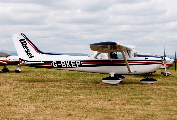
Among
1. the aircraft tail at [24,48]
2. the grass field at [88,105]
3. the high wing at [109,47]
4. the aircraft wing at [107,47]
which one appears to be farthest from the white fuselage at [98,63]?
the grass field at [88,105]

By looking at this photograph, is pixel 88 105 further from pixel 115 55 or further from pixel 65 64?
pixel 65 64

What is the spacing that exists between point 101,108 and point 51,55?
767 cm

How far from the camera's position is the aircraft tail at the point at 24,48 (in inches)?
595

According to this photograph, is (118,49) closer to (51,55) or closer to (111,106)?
(51,55)

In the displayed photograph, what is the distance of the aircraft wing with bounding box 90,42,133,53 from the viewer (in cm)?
1159

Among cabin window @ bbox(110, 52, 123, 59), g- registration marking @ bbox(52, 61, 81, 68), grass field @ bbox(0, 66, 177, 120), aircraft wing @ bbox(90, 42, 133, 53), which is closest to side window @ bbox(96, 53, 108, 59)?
cabin window @ bbox(110, 52, 123, 59)

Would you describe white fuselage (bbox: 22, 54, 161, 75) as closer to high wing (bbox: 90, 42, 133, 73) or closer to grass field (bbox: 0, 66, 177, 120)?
high wing (bbox: 90, 42, 133, 73)

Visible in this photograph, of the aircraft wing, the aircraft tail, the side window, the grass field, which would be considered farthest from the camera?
the aircraft tail

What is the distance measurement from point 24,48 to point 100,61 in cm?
512

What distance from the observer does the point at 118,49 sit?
13.1 metres

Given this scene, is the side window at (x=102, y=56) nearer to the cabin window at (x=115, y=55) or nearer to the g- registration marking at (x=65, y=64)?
the cabin window at (x=115, y=55)

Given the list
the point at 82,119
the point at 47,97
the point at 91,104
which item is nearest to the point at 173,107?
the point at 91,104

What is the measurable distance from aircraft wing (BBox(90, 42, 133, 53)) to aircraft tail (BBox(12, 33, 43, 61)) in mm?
4429

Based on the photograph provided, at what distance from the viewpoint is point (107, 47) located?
41.5 ft
